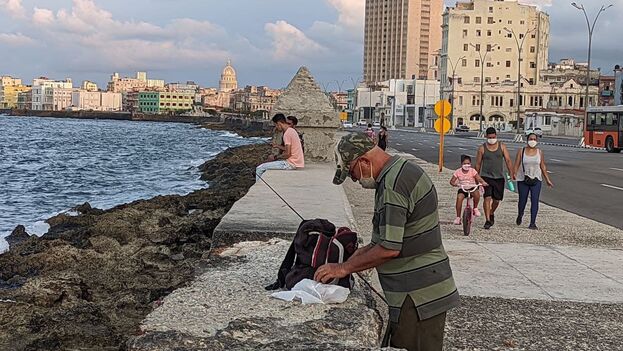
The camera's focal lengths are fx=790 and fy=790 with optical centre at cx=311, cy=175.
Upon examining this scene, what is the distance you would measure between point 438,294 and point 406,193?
63 centimetres

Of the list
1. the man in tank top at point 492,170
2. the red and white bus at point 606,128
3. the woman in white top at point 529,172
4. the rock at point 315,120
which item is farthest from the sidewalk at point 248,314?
the red and white bus at point 606,128

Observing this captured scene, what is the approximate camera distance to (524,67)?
148m

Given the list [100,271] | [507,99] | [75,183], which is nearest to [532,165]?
[100,271]

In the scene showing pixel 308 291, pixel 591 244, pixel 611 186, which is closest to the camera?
pixel 308 291

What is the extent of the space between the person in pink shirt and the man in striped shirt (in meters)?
10.3

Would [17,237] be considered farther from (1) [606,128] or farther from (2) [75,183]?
(1) [606,128]

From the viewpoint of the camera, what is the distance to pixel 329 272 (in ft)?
15.9

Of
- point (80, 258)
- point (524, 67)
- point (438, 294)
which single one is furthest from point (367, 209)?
point (524, 67)

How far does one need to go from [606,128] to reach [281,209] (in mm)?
40695

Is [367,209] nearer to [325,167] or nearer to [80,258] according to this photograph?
[325,167]

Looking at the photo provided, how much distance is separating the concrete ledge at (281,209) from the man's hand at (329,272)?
2.62m

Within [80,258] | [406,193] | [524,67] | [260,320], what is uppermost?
[524,67]

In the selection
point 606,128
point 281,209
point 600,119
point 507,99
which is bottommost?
point 281,209

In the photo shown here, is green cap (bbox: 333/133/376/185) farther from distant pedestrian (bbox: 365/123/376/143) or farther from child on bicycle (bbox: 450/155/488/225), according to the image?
child on bicycle (bbox: 450/155/488/225)
